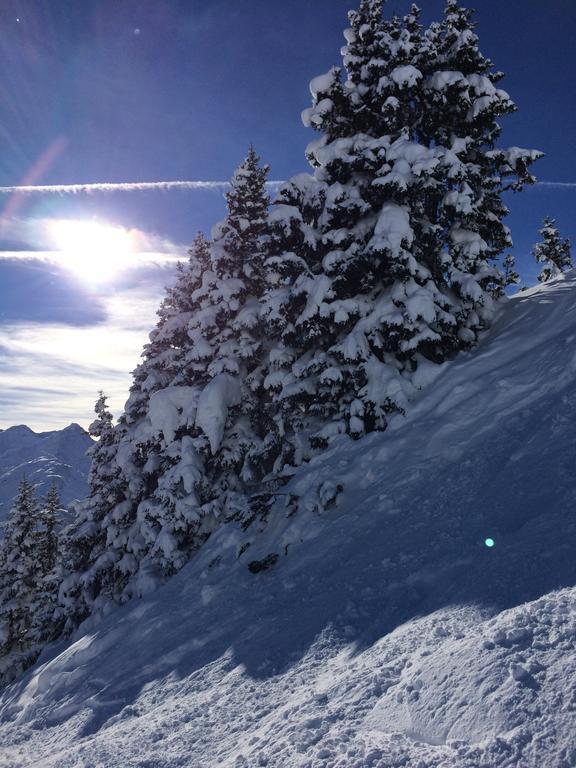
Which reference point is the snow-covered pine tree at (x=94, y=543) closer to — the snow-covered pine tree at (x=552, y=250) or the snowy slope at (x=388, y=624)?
the snowy slope at (x=388, y=624)

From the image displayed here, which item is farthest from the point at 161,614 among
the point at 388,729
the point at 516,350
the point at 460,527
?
the point at 516,350

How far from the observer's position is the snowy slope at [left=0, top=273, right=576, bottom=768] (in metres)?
3.63

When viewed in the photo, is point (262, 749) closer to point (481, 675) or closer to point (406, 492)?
point (481, 675)

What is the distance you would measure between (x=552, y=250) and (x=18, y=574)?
43.8m

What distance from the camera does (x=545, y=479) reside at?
22.9 feet

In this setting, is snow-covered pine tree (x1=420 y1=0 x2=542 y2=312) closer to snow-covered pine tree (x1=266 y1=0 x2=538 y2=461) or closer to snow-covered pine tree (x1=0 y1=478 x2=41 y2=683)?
snow-covered pine tree (x1=266 y1=0 x2=538 y2=461)

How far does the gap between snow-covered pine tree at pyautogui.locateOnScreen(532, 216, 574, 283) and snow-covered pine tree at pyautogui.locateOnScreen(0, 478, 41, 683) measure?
1606 inches

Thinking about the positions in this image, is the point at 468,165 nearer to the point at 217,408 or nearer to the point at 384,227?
the point at 384,227

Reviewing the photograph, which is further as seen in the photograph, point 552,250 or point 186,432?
point 552,250

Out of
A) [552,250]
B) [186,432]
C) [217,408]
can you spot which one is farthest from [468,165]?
[552,250]

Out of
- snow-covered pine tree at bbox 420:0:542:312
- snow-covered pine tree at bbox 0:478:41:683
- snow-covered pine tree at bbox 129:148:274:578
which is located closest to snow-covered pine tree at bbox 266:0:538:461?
snow-covered pine tree at bbox 420:0:542:312

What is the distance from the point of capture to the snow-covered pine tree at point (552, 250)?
123ft

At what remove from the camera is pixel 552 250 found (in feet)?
123

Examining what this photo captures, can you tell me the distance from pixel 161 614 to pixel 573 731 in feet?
31.3
